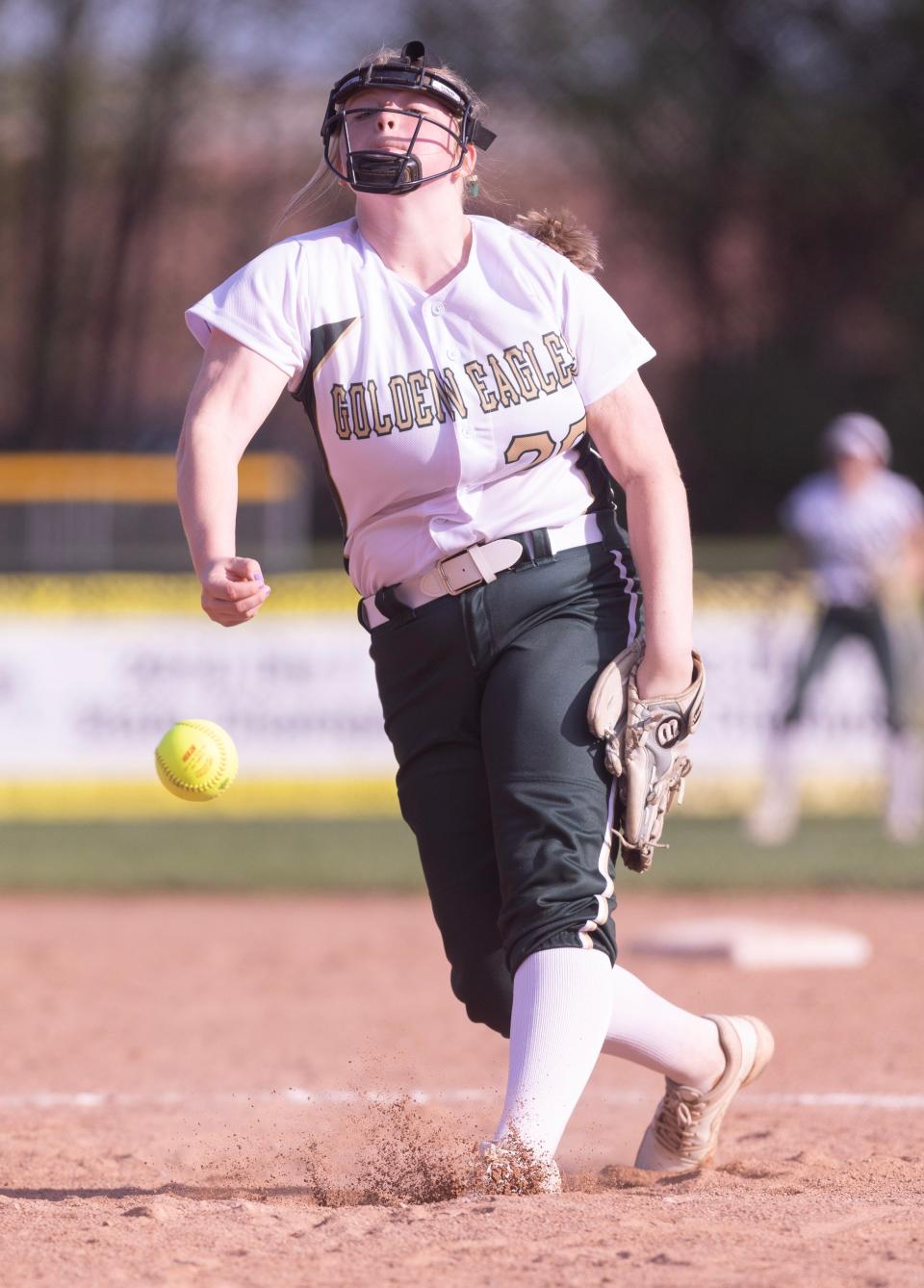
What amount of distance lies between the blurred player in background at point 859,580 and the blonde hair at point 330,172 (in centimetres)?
700

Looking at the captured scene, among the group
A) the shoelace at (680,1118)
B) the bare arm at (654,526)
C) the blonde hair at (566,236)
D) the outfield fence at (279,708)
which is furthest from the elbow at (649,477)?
the outfield fence at (279,708)

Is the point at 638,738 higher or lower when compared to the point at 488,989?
higher

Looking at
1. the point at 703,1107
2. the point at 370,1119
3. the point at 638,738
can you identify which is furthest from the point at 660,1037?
the point at 370,1119

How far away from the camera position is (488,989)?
324 centimetres

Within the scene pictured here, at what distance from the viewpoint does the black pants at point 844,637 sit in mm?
9953

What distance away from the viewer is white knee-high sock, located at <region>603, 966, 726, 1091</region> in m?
3.26

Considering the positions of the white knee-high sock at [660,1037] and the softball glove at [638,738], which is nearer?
the softball glove at [638,738]

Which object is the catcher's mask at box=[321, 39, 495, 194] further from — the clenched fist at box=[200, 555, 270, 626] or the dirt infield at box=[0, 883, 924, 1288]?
the dirt infield at box=[0, 883, 924, 1288]

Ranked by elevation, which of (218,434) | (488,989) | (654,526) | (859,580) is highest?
(859,580)

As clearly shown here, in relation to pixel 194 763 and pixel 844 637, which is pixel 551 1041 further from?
pixel 844 637

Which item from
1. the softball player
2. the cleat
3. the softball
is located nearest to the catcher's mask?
the softball player

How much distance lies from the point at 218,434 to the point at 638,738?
88cm

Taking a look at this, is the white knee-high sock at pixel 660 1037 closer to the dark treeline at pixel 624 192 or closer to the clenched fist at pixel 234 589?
the clenched fist at pixel 234 589

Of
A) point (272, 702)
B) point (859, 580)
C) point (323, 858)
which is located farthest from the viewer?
point (272, 702)
